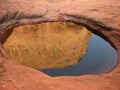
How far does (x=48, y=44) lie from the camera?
7367mm

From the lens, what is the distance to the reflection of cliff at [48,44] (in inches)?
255

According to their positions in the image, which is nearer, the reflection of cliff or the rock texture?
the rock texture

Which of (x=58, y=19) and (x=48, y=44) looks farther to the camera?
(x=58, y=19)

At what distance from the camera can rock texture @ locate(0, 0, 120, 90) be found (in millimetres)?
5195

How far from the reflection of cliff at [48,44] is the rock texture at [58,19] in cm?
32

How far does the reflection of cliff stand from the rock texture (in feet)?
1.06

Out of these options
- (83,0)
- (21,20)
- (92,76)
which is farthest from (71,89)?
(83,0)

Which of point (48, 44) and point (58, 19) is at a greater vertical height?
point (58, 19)

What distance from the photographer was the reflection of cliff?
6470mm

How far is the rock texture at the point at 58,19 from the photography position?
5195mm

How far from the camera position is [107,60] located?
641 cm

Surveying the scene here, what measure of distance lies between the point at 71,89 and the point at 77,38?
3.22 meters

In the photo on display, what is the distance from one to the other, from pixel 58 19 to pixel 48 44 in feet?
6.48

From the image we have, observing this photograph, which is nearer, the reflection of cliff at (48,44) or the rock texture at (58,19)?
the rock texture at (58,19)
